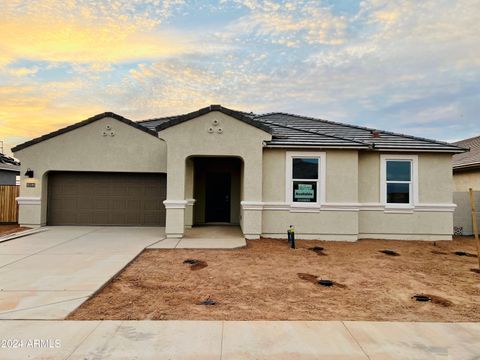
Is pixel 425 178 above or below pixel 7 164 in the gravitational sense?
below

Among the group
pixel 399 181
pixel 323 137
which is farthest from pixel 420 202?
pixel 323 137

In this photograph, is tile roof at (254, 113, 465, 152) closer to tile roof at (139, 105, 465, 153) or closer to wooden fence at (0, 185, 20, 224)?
tile roof at (139, 105, 465, 153)

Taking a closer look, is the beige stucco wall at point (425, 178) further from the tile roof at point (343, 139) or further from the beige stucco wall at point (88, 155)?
the beige stucco wall at point (88, 155)

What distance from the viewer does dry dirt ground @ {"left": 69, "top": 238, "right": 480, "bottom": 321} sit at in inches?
176

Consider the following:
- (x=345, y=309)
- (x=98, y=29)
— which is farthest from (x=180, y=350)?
(x=98, y=29)

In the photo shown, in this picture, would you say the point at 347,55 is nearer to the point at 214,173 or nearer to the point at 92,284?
the point at 214,173

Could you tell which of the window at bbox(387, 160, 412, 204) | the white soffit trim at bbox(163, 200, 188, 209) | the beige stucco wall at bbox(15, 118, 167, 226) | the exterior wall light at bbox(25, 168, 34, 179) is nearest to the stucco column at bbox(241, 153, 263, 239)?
the white soffit trim at bbox(163, 200, 188, 209)

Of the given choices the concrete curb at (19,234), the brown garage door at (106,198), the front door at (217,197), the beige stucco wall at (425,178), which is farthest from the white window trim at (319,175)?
the concrete curb at (19,234)

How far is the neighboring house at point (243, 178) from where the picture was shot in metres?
9.97

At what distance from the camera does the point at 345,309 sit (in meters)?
4.64

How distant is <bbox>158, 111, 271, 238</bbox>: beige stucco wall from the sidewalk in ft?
19.7

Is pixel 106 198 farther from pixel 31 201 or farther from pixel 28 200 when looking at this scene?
pixel 28 200

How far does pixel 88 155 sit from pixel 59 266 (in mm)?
6978

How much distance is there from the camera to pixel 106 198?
12.8 m
